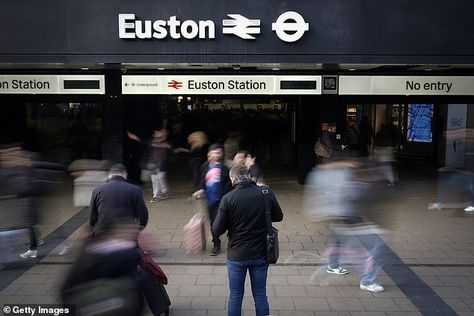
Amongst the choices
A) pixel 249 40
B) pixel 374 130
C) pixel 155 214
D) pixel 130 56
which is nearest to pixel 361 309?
pixel 155 214

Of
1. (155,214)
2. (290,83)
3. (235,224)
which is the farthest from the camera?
(290,83)

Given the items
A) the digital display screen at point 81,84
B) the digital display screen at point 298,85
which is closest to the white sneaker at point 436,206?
the digital display screen at point 298,85

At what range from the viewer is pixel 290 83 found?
12.1 m

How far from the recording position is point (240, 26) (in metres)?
10.6

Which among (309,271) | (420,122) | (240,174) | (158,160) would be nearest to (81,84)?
(158,160)

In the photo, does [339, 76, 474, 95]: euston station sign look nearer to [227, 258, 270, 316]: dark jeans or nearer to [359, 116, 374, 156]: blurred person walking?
[359, 116, 374, 156]: blurred person walking

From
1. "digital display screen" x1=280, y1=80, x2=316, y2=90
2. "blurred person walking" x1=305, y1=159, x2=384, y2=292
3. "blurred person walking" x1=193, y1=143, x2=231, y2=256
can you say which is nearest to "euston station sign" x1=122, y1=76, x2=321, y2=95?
"digital display screen" x1=280, y1=80, x2=316, y2=90

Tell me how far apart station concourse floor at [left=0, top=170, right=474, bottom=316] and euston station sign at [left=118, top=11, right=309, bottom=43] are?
3.63 metres

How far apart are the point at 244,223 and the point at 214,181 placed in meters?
2.78

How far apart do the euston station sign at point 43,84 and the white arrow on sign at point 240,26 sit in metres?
3.74

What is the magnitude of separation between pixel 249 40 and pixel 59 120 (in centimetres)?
729

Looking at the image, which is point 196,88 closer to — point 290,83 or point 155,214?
point 290,83

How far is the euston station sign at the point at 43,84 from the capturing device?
12.1m

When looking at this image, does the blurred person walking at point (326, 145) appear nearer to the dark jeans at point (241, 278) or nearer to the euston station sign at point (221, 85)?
the euston station sign at point (221, 85)
